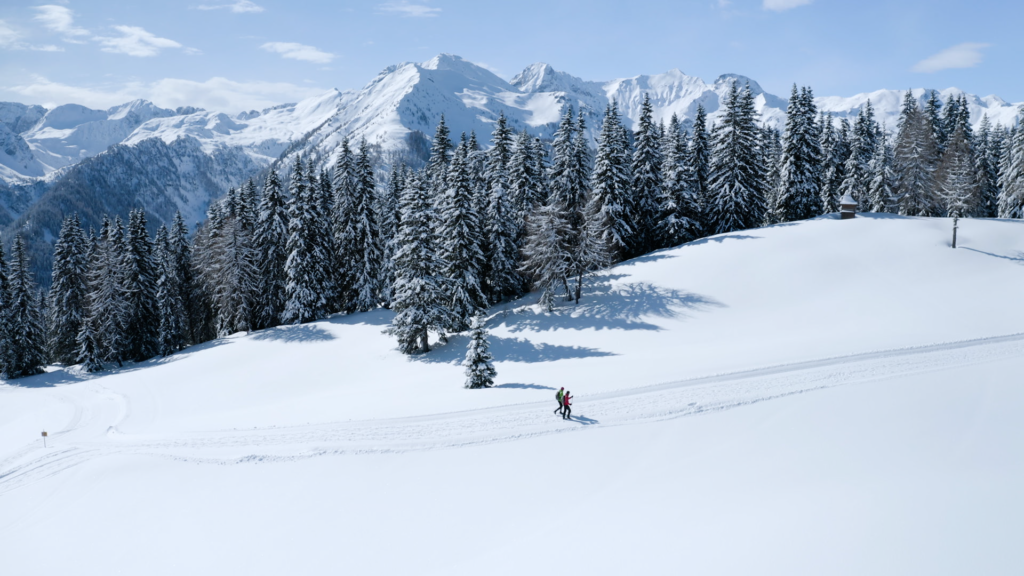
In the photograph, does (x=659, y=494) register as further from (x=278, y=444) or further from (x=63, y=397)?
(x=63, y=397)

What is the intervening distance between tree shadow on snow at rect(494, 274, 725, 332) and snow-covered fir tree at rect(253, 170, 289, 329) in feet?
75.2

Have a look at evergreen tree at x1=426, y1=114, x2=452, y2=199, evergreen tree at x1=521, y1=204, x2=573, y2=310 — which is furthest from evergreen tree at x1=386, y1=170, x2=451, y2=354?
evergreen tree at x1=426, y1=114, x2=452, y2=199

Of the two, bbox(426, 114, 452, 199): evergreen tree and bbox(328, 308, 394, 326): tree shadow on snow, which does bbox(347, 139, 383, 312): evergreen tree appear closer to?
bbox(328, 308, 394, 326): tree shadow on snow

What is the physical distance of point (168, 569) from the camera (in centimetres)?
1475

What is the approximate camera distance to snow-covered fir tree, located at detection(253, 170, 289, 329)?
4841cm

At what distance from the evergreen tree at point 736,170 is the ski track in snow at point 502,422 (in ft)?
89.9

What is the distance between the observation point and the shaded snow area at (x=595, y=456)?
43.9 feet

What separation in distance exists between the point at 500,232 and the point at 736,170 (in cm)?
2561

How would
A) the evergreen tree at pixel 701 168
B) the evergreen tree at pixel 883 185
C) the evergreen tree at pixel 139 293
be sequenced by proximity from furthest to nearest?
the evergreen tree at pixel 883 185
the evergreen tree at pixel 701 168
the evergreen tree at pixel 139 293

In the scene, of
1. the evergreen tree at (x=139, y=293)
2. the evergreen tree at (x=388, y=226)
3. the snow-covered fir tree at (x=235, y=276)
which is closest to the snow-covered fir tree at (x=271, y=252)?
the snow-covered fir tree at (x=235, y=276)

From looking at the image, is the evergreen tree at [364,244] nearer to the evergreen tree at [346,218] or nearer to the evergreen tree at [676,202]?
the evergreen tree at [346,218]

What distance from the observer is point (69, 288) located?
47.2 meters

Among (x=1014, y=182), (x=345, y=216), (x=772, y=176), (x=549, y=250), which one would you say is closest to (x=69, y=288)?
(x=345, y=216)

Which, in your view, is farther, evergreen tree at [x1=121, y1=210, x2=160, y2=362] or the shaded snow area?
evergreen tree at [x1=121, y1=210, x2=160, y2=362]
